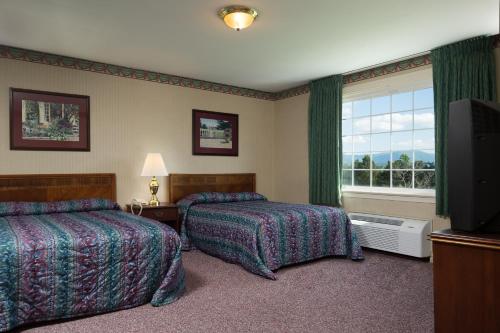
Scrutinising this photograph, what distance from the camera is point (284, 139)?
19.1 ft

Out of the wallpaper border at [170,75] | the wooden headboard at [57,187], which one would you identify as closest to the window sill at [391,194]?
the wallpaper border at [170,75]

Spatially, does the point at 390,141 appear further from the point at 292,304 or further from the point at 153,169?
the point at 153,169

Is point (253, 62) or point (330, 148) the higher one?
point (253, 62)

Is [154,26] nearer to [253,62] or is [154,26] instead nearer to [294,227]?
[253,62]

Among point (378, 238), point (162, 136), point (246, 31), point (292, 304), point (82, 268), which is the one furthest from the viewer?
point (162, 136)

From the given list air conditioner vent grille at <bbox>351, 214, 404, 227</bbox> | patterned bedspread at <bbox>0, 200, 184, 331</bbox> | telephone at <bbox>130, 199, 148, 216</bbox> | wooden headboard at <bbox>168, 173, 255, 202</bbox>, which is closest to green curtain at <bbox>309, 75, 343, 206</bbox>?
air conditioner vent grille at <bbox>351, 214, 404, 227</bbox>

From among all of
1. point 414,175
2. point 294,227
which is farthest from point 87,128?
point 414,175

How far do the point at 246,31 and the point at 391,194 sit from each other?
2.57 metres

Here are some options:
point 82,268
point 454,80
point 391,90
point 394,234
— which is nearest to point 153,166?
point 82,268

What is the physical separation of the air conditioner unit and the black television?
8.44 ft

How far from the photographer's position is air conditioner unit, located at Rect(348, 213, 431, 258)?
3.88 m

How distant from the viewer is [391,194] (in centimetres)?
436

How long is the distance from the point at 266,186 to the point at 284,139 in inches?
32.8

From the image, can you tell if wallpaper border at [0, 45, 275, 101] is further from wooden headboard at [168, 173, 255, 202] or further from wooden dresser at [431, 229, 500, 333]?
wooden dresser at [431, 229, 500, 333]
